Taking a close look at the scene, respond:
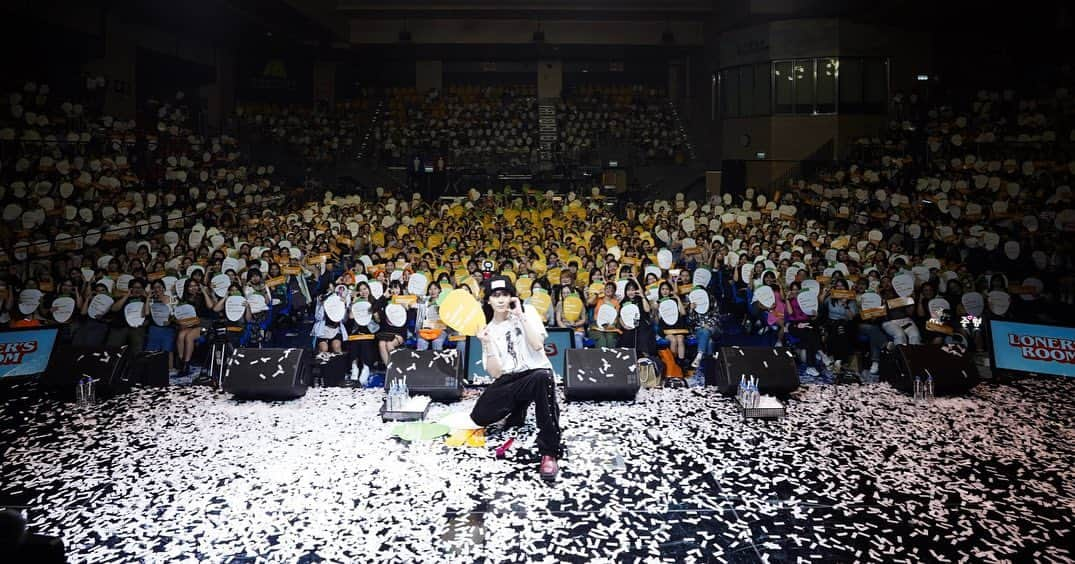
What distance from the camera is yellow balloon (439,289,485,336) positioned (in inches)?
227

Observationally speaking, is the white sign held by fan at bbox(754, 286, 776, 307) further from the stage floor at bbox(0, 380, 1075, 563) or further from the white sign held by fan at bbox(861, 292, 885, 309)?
the stage floor at bbox(0, 380, 1075, 563)

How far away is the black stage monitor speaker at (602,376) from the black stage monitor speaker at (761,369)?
813mm

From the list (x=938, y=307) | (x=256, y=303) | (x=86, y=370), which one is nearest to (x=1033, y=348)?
(x=938, y=307)

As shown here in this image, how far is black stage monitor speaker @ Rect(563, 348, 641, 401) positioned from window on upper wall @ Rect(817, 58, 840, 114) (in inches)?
644

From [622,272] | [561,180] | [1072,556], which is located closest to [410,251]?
[622,272]

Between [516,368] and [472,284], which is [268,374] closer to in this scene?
[472,284]

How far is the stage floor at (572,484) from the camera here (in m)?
4.22

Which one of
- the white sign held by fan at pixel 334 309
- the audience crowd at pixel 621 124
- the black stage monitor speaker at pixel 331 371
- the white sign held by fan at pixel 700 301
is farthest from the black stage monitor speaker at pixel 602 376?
the audience crowd at pixel 621 124

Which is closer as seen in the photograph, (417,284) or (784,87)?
(417,284)

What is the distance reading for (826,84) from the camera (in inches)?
810

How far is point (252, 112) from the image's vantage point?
25281 mm

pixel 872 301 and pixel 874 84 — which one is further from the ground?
pixel 874 84

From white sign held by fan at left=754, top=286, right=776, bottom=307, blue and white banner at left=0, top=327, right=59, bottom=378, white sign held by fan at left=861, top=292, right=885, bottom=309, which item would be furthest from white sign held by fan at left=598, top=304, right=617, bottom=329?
blue and white banner at left=0, top=327, right=59, bottom=378

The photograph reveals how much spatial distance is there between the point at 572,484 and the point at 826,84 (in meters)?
18.7
